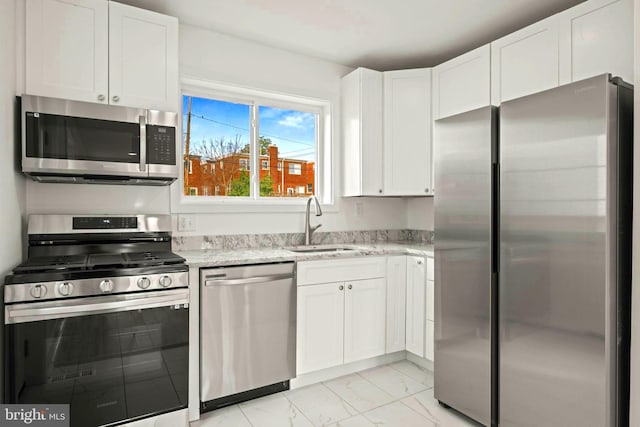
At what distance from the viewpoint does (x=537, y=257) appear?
1.76m

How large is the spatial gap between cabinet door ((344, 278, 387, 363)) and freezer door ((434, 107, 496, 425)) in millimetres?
589

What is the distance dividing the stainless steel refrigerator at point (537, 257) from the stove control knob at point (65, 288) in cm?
196

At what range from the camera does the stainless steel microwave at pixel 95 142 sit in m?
1.96

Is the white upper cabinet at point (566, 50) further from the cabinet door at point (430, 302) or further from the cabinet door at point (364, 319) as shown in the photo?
the cabinet door at point (364, 319)

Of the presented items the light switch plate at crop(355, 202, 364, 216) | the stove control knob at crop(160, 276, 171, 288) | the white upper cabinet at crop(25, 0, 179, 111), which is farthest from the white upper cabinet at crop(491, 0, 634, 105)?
the stove control knob at crop(160, 276, 171, 288)

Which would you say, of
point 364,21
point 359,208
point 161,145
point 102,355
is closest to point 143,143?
point 161,145

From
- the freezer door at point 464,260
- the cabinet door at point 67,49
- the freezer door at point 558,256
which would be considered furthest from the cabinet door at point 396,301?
the cabinet door at point 67,49

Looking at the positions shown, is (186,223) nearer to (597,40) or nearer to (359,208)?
(359,208)

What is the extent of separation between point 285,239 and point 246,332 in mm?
957

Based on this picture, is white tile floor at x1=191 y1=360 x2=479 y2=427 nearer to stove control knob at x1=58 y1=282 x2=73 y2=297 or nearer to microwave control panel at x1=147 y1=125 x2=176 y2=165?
stove control knob at x1=58 y1=282 x2=73 y2=297

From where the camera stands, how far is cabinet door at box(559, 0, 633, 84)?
1.96 metres

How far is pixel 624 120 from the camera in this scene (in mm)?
1622

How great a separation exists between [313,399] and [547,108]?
6.98 ft

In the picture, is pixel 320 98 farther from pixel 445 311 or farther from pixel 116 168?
pixel 445 311
